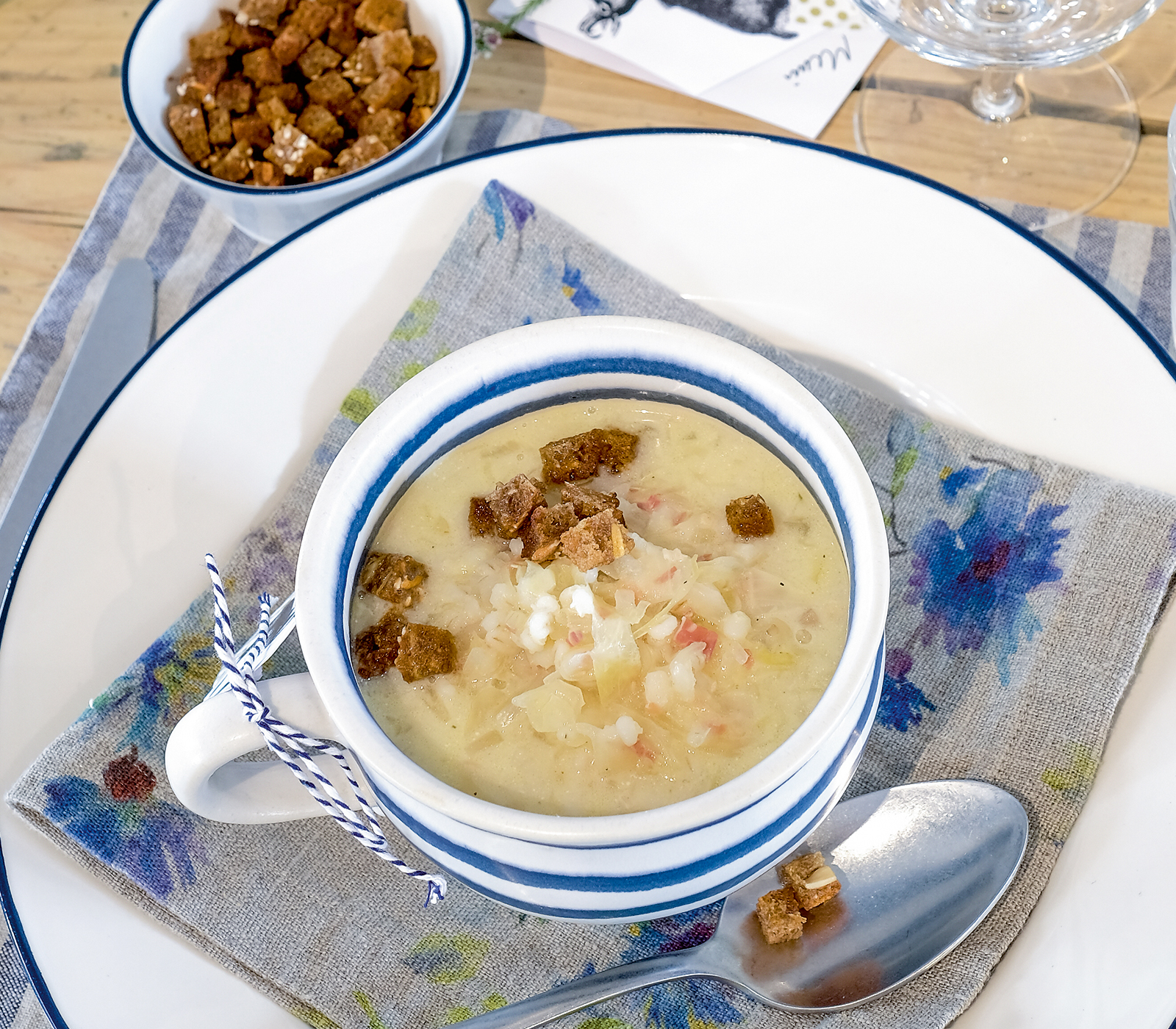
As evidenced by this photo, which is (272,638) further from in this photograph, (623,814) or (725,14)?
(725,14)

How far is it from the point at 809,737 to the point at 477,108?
122 cm

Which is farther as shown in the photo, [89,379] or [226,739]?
[89,379]

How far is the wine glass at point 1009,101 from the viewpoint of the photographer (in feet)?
4.79

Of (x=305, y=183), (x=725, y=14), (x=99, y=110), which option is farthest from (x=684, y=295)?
(x=99, y=110)

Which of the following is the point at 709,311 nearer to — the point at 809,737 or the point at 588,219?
the point at 588,219

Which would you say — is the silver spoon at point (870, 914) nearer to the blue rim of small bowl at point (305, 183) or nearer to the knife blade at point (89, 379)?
the knife blade at point (89, 379)

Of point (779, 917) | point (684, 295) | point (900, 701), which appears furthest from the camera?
point (684, 295)

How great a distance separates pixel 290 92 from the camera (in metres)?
1.65

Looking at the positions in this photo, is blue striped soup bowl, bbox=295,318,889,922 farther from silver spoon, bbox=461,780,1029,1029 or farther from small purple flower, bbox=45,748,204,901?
small purple flower, bbox=45,748,204,901

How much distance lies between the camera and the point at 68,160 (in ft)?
5.89

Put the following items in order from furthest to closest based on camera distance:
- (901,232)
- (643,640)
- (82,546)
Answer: (901,232) → (82,546) → (643,640)

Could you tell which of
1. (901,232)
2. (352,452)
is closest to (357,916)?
(352,452)

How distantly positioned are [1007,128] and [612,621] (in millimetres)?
1145

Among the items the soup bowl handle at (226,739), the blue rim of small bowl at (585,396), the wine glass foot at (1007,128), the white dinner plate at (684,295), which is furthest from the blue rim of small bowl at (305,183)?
the soup bowl handle at (226,739)
